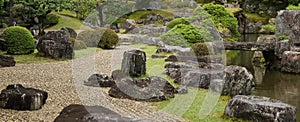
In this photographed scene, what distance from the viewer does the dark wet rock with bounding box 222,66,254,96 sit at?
1565cm

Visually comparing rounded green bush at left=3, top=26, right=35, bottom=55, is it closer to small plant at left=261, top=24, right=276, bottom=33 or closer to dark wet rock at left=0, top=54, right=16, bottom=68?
dark wet rock at left=0, top=54, right=16, bottom=68

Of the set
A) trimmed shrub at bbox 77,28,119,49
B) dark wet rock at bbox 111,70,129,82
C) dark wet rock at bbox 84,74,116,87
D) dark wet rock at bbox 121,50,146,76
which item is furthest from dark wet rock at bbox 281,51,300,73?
trimmed shrub at bbox 77,28,119,49

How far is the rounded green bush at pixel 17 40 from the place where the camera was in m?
26.7

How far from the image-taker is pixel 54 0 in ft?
133

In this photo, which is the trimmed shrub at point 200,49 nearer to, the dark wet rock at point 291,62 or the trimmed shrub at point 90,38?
the dark wet rock at point 291,62

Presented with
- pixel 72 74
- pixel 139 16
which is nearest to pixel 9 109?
pixel 72 74

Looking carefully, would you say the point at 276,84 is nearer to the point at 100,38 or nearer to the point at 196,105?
the point at 196,105

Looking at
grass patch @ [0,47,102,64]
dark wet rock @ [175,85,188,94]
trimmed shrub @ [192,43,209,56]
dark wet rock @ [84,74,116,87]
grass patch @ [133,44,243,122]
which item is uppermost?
trimmed shrub @ [192,43,209,56]

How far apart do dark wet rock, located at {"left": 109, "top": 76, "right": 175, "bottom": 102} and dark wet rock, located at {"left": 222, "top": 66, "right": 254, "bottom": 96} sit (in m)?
2.18

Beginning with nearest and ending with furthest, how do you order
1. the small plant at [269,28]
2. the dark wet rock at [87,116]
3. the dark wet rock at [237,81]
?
the dark wet rock at [87,116], the dark wet rock at [237,81], the small plant at [269,28]

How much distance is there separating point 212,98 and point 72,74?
309 inches

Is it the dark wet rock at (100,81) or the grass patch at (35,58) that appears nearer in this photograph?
the dark wet rock at (100,81)

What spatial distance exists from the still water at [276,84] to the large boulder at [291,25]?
433cm

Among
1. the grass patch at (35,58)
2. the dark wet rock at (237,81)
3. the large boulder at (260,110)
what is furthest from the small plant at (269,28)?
the large boulder at (260,110)
